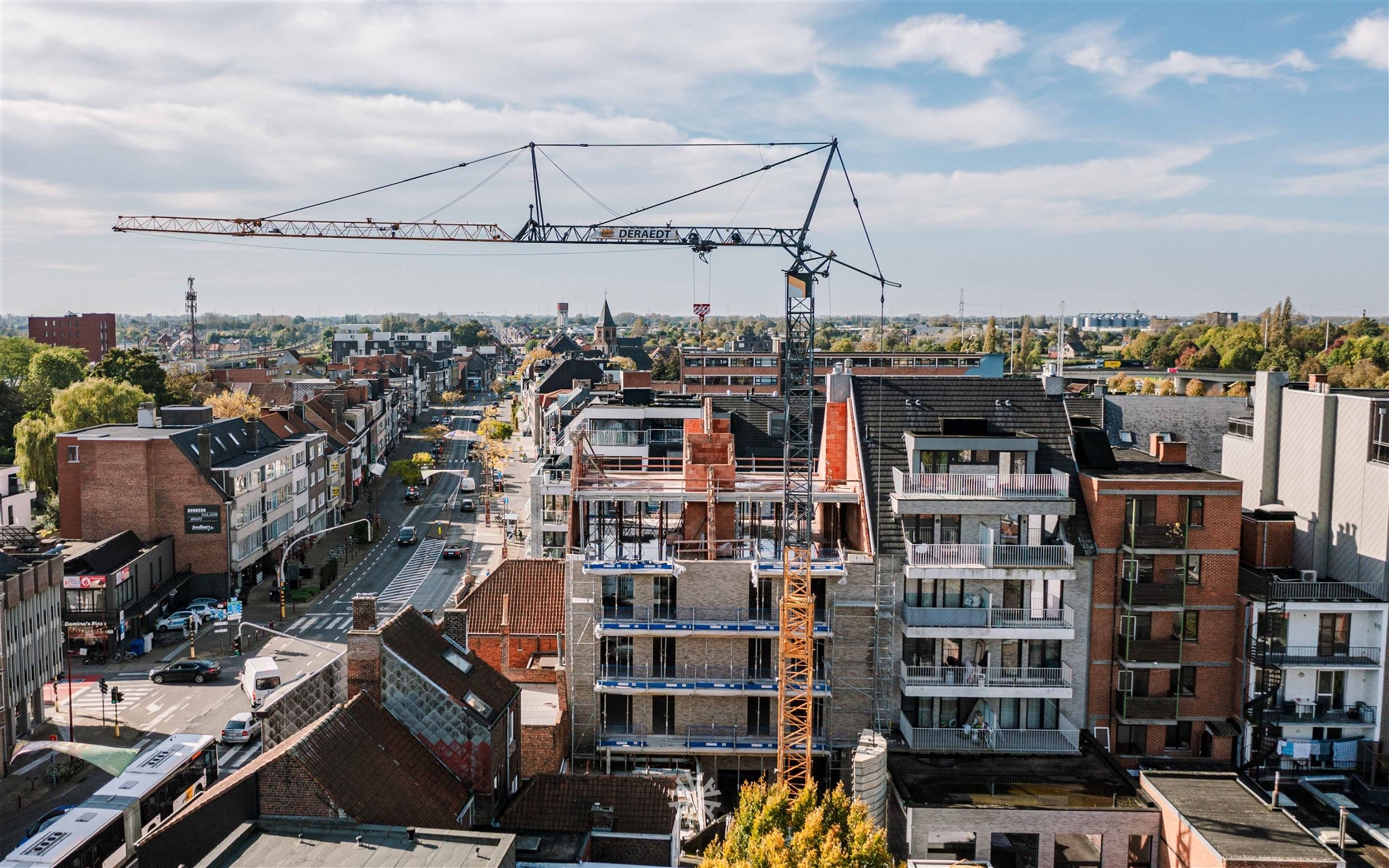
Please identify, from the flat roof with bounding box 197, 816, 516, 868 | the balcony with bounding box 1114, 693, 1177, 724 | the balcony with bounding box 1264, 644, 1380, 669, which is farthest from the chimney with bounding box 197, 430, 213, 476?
the balcony with bounding box 1264, 644, 1380, 669

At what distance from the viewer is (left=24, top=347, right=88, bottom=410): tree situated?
114812mm

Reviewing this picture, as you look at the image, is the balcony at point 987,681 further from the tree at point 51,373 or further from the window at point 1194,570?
the tree at point 51,373

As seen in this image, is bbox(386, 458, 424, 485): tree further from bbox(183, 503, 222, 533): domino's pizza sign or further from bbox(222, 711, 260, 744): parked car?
bbox(222, 711, 260, 744): parked car

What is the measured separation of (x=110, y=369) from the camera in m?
108

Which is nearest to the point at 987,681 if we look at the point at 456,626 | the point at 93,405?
the point at 456,626

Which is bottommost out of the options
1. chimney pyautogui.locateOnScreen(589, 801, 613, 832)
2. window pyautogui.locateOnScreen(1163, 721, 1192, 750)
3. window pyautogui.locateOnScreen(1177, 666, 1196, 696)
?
window pyautogui.locateOnScreen(1163, 721, 1192, 750)

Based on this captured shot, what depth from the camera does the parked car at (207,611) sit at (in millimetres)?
60000

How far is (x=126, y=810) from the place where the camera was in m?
31.4

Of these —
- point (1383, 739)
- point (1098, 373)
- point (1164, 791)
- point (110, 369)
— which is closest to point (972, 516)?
point (1164, 791)

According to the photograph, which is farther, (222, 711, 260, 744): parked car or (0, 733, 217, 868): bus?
(222, 711, 260, 744): parked car

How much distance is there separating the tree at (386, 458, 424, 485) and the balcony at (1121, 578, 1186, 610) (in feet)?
244

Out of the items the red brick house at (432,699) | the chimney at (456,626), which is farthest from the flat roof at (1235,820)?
the chimney at (456,626)

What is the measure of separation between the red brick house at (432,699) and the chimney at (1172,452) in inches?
1070

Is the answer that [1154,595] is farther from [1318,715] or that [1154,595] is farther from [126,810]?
[126,810]
